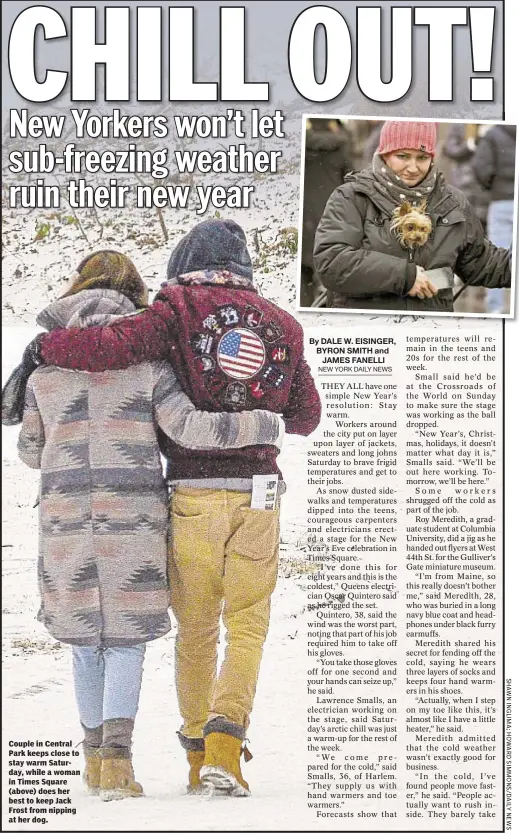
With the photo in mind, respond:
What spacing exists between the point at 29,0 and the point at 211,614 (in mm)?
2045

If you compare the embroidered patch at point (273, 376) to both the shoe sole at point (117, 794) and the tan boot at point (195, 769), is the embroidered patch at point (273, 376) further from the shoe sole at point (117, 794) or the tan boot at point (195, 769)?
the shoe sole at point (117, 794)

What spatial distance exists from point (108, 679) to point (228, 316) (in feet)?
3.70

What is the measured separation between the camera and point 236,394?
299 cm

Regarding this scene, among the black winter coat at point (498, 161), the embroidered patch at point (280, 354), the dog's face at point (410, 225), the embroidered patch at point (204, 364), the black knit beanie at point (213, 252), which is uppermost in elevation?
the black winter coat at point (498, 161)

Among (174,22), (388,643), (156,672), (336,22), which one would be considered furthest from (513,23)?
(156,672)

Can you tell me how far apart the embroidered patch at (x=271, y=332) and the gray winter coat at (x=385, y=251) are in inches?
8.9

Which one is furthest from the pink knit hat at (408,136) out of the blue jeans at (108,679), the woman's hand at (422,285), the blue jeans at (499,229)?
the blue jeans at (108,679)

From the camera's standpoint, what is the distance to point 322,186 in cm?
318

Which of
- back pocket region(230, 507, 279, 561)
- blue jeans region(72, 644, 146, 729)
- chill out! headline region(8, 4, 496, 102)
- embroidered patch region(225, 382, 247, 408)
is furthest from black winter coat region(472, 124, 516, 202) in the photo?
blue jeans region(72, 644, 146, 729)

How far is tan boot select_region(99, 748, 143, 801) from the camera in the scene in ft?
10.0

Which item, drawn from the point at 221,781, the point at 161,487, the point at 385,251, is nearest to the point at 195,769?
the point at 221,781

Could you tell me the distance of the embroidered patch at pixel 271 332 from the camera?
305 cm

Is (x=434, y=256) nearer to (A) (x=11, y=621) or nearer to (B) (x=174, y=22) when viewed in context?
(B) (x=174, y=22)

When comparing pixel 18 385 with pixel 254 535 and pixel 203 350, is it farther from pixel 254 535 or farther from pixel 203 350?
pixel 254 535
